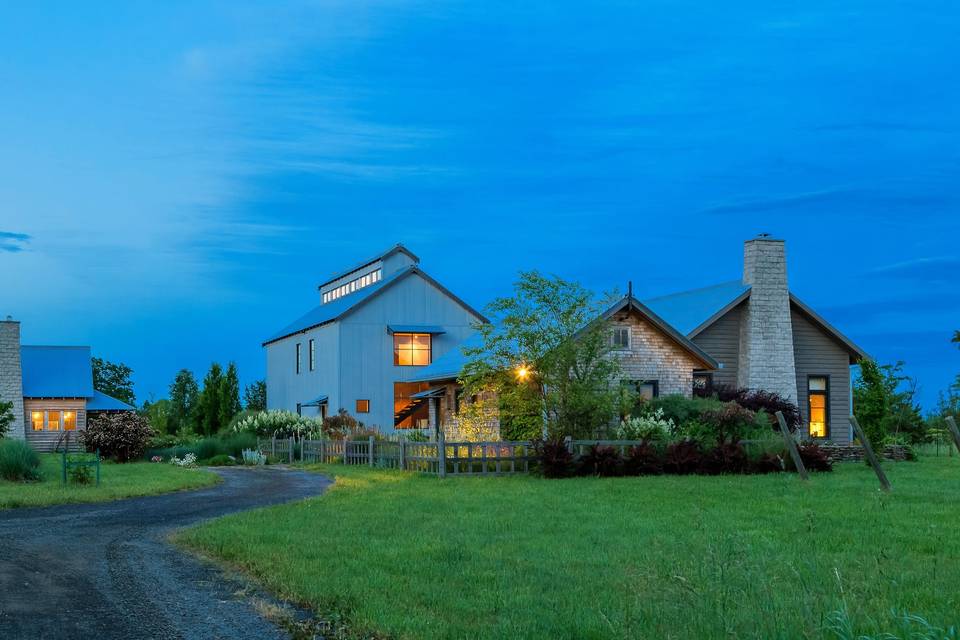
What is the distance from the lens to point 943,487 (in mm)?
21438

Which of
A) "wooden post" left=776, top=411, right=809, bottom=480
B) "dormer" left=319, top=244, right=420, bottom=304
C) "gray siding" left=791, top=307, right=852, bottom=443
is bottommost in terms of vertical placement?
"wooden post" left=776, top=411, right=809, bottom=480

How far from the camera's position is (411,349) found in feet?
158

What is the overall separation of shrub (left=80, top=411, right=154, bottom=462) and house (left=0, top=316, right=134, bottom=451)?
1141 centimetres

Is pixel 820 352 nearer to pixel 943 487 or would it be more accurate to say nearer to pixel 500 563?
pixel 943 487

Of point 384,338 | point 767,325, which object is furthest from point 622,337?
point 384,338

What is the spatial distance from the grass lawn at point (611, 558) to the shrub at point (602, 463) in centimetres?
365

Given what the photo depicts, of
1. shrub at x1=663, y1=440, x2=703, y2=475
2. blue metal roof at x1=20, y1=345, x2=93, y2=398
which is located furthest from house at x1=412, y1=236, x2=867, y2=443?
blue metal roof at x1=20, y1=345, x2=93, y2=398

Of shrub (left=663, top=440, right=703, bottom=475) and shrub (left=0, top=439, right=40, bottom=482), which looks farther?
shrub (left=0, top=439, right=40, bottom=482)

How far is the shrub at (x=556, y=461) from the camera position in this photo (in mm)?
24531

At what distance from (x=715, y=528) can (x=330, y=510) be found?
6.77m

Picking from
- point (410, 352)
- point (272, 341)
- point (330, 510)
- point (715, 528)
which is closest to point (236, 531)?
point (330, 510)

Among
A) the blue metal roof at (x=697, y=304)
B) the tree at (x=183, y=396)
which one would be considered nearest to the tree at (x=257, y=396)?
the tree at (x=183, y=396)

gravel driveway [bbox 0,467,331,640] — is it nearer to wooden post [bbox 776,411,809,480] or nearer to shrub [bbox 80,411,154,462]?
wooden post [bbox 776,411,809,480]

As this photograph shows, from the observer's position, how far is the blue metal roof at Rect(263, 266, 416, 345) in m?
47.4
